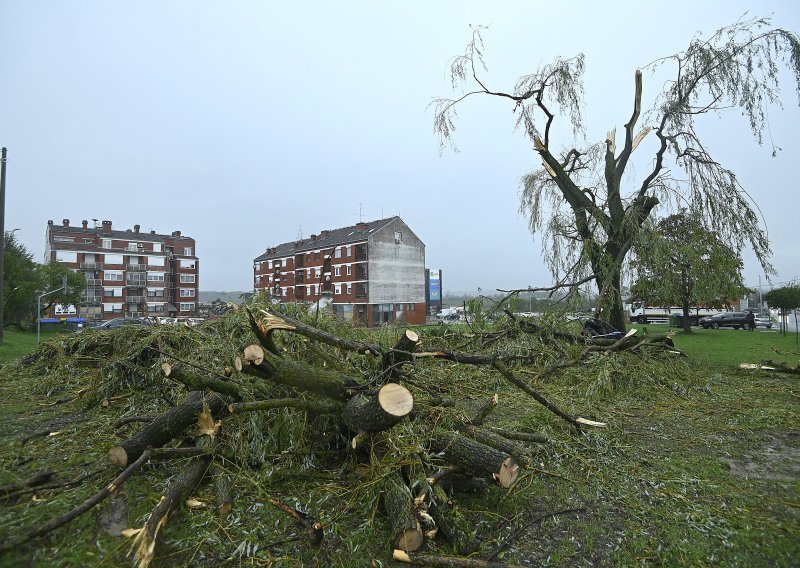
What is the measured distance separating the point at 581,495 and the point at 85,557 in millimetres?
3379

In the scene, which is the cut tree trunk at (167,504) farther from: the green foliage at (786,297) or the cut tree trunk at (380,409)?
the green foliage at (786,297)

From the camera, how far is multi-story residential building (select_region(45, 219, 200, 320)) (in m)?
48.9

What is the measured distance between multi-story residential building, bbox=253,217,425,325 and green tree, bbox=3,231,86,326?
685 inches

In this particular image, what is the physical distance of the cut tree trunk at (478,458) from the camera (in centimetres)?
311

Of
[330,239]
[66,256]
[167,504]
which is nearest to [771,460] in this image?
[167,504]

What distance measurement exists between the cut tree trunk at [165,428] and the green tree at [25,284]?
26.9 metres

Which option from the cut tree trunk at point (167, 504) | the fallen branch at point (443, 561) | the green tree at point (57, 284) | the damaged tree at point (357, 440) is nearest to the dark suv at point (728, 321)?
the damaged tree at point (357, 440)

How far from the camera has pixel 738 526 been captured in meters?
3.04

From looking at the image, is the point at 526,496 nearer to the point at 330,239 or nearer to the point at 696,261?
the point at 696,261

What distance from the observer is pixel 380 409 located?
315 centimetres

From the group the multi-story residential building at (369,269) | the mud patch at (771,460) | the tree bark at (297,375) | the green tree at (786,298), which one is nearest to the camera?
the tree bark at (297,375)

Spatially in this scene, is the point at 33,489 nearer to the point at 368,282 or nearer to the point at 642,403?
the point at 642,403

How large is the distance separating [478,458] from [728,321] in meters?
32.1

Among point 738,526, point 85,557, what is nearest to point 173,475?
point 85,557
